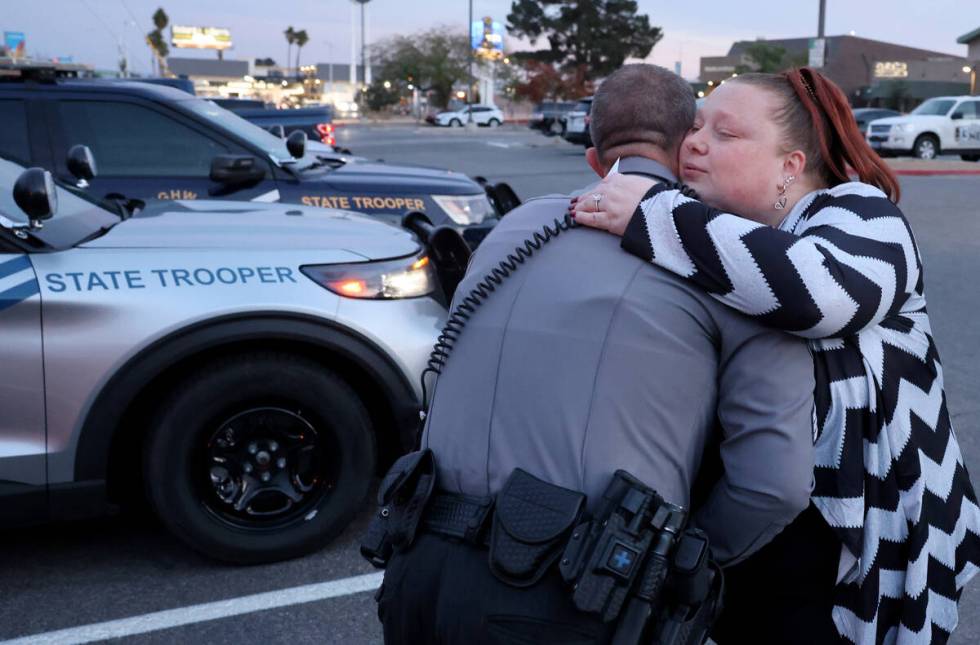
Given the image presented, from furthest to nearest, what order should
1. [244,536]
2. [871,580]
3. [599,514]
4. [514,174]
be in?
[514,174], [244,536], [871,580], [599,514]

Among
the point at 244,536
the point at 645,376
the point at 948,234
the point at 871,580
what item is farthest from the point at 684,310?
the point at 948,234

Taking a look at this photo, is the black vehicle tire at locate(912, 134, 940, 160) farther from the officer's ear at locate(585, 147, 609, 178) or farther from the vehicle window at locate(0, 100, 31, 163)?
the officer's ear at locate(585, 147, 609, 178)

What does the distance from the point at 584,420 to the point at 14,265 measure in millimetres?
2529

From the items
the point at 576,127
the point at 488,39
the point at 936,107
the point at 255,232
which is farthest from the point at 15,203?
the point at 488,39

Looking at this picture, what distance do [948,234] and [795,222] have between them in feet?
39.1

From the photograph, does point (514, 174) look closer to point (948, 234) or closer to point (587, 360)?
point (948, 234)

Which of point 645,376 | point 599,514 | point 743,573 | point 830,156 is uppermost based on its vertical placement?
point 830,156

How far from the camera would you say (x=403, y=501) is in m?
1.67

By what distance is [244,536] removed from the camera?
3.70 meters

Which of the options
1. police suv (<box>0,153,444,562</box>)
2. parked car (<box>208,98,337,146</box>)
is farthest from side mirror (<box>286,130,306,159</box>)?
parked car (<box>208,98,337,146</box>)

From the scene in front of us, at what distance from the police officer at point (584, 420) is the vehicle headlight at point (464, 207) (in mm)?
4756

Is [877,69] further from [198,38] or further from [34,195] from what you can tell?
[198,38]

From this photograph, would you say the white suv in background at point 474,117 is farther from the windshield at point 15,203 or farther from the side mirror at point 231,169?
the windshield at point 15,203

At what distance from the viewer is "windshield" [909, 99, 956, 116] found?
2867 cm
